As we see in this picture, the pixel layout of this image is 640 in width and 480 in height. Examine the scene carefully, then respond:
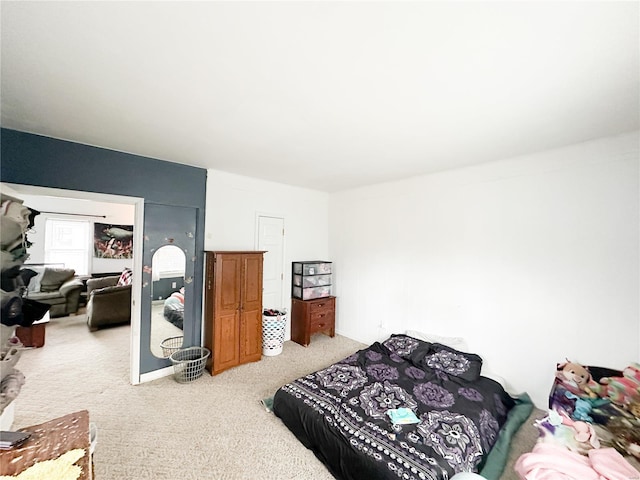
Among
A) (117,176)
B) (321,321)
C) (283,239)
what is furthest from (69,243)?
(321,321)

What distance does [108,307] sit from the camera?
422cm

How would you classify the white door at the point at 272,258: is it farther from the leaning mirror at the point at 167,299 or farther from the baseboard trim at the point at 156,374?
the baseboard trim at the point at 156,374

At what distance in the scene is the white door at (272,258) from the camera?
12.5ft

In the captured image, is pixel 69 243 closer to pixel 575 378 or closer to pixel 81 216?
pixel 81 216

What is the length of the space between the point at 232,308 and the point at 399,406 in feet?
6.98

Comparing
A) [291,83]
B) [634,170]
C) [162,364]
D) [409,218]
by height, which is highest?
[291,83]

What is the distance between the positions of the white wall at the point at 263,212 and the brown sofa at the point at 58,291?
3885 millimetres

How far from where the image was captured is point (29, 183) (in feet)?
7.15

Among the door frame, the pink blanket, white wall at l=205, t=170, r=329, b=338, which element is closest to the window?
white wall at l=205, t=170, r=329, b=338

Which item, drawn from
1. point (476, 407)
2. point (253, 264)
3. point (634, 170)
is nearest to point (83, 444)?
point (253, 264)

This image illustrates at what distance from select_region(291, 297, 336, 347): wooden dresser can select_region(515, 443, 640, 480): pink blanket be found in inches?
111

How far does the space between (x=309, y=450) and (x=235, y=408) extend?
33.0 inches

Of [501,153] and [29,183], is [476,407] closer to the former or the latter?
[501,153]

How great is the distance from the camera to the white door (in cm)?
381
